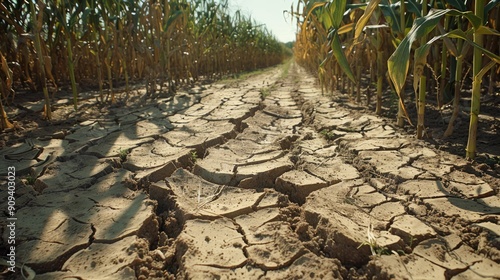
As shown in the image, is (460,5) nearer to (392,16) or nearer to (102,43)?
(392,16)

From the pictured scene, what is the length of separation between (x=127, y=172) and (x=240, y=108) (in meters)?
2.03

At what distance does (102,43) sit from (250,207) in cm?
383

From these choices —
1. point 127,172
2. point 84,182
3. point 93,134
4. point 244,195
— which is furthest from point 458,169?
point 93,134

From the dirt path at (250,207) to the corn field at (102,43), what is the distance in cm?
115

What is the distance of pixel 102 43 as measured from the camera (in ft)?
14.3

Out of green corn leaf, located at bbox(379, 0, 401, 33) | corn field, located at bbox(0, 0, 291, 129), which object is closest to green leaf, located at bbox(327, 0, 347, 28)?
green corn leaf, located at bbox(379, 0, 401, 33)

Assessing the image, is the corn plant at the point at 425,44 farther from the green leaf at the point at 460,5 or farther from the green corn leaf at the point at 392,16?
the green corn leaf at the point at 392,16

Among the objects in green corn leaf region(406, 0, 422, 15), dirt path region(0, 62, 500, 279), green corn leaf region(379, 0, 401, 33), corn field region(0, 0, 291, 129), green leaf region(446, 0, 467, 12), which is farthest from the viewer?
corn field region(0, 0, 291, 129)

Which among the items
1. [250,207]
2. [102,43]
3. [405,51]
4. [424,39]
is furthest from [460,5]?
[102,43]

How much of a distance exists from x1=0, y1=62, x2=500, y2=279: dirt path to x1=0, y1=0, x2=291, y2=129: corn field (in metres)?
1.15

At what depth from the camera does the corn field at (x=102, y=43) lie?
3.30 meters

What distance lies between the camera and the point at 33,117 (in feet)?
11.1

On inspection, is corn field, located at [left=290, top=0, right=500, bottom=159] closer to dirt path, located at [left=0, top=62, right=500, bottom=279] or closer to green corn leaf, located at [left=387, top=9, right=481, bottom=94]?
green corn leaf, located at [left=387, top=9, right=481, bottom=94]

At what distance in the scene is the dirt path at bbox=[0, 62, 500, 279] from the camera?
3.96 feet
